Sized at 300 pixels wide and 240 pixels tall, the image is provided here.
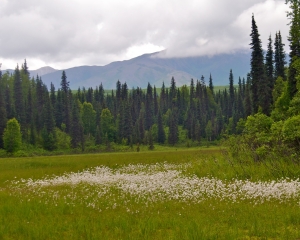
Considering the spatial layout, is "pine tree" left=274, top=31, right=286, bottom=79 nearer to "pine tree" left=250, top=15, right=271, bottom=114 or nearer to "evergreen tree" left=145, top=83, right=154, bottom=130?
"pine tree" left=250, top=15, right=271, bottom=114

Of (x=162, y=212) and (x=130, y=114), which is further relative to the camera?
(x=130, y=114)

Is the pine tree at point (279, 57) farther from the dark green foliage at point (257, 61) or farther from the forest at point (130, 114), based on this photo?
the dark green foliage at point (257, 61)

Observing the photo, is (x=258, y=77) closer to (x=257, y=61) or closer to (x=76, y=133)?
(x=257, y=61)

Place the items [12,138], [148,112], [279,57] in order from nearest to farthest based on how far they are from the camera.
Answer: [279,57], [12,138], [148,112]

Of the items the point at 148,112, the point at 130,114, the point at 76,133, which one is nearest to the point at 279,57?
the point at 130,114

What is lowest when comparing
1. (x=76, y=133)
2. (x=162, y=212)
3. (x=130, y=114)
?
(x=162, y=212)

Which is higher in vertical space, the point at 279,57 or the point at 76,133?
the point at 279,57

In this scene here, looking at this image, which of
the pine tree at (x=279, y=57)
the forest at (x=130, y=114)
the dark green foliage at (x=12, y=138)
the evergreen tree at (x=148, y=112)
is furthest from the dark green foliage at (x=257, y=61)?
the evergreen tree at (x=148, y=112)

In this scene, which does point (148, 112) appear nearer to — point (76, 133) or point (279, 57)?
point (76, 133)

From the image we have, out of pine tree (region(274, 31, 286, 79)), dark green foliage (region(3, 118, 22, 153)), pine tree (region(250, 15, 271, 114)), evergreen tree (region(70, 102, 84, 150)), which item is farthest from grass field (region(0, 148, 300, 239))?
evergreen tree (region(70, 102, 84, 150))

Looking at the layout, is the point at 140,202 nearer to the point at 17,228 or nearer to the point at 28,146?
the point at 17,228

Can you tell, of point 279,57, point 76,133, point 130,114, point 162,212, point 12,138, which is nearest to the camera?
point 162,212

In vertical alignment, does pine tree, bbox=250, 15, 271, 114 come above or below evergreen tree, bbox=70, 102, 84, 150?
above

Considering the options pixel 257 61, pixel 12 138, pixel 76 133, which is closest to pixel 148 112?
pixel 76 133
